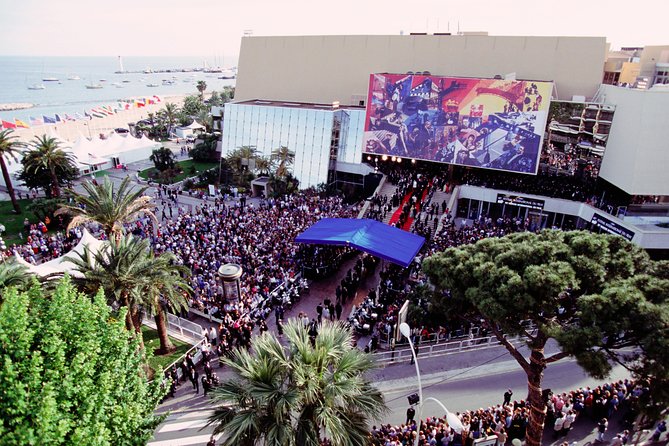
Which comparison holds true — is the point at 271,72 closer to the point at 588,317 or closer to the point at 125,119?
the point at 125,119

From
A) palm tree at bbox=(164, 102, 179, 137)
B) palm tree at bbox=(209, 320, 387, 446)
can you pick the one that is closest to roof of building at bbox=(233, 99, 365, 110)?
palm tree at bbox=(164, 102, 179, 137)

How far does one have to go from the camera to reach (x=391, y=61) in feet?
138

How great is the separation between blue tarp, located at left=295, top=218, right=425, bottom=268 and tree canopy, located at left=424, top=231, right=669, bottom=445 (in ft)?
24.1

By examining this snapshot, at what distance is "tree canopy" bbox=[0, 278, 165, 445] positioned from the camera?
6.65m

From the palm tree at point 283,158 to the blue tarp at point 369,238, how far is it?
1552 centimetres

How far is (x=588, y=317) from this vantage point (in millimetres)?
10352

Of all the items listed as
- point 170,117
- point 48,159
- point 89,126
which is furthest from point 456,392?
point 170,117

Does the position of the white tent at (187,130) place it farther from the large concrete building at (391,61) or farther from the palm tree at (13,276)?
the palm tree at (13,276)

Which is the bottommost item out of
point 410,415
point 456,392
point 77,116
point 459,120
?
point 456,392

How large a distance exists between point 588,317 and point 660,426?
586 cm

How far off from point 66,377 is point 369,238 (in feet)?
54.2

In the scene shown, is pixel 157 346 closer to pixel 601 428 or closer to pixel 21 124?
pixel 601 428

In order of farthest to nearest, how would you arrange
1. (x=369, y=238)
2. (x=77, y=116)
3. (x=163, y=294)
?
(x=77, y=116) → (x=369, y=238) → (x=163, y=294)

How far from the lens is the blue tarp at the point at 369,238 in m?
21.0
